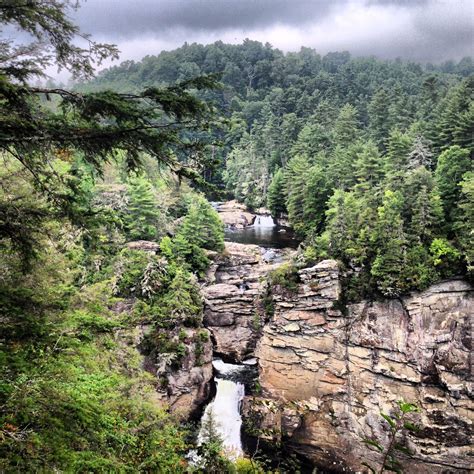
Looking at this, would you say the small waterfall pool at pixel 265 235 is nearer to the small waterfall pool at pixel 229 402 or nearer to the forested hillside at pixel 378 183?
the forested hillside at pixel 378 183

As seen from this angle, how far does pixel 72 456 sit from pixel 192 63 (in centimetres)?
12894

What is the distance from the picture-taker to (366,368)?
20547 millimetres

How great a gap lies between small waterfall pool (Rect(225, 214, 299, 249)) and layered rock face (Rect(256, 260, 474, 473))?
51.7 ft

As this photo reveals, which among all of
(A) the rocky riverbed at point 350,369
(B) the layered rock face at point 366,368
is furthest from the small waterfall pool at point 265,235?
(B) the layered rock face at point 366,368

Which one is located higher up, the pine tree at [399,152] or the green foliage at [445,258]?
the pine tree at [399,152]

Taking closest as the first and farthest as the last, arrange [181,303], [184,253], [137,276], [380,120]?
[181,303] < [137,276] < [184,253] < [380,120]

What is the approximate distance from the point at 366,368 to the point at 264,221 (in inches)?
1248

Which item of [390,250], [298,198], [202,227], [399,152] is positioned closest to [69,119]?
[390,250]

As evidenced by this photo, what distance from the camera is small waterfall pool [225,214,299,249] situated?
39084mm

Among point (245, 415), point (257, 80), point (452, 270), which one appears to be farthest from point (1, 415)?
point (257, 80)

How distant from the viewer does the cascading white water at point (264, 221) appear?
4928 cm

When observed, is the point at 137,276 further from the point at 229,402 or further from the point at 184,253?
the point at 229,402

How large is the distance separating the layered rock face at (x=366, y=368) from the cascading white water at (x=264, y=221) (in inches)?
1034

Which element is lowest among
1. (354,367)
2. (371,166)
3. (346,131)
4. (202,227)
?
(354,367)
